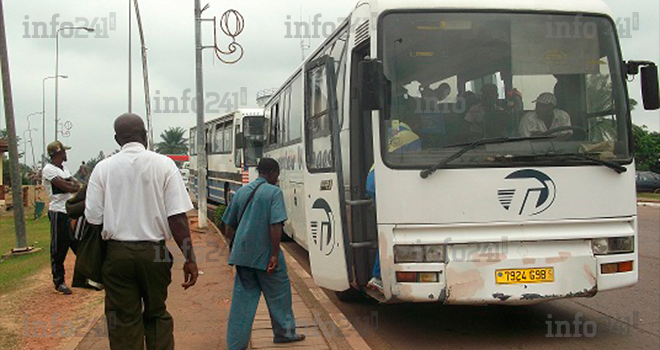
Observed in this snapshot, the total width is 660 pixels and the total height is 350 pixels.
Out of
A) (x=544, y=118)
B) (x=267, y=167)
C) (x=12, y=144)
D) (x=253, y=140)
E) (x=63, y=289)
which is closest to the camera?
(x=267, y=167)

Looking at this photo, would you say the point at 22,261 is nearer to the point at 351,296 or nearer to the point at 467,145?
the point at 351,296

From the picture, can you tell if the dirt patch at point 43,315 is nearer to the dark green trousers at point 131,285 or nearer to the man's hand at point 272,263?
the dark green trousers at point 131,285

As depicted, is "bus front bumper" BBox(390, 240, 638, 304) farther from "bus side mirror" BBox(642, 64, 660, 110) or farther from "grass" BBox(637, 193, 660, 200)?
"grass" BBox(637, 193, 660, 200)

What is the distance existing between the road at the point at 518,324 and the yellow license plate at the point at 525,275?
2.35 ft

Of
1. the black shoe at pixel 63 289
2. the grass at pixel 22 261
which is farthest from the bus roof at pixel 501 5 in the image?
the grass at pixel 22 261

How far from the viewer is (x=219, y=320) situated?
706cm

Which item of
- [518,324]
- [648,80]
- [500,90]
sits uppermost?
[648,80]

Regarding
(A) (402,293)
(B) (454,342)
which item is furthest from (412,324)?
(A) (402,293)

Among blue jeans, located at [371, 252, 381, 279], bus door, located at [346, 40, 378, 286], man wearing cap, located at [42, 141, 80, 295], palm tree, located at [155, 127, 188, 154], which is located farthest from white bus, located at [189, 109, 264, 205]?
palm tree, located at [155, 127, 188, 154]

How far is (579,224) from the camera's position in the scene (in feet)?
19.3

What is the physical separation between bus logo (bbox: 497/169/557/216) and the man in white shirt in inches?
111

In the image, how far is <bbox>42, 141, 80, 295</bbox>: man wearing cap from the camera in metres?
7.89

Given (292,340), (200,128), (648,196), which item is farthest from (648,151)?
(292,340)

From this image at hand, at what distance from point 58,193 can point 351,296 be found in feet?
12.1
